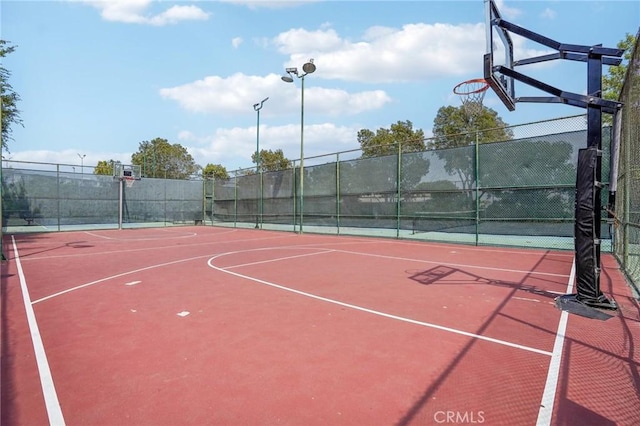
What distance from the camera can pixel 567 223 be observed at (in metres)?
11.8

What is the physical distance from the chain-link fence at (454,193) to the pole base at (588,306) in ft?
22.8

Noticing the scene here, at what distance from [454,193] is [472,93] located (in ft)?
13.2

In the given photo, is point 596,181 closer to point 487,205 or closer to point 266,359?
point 266,359

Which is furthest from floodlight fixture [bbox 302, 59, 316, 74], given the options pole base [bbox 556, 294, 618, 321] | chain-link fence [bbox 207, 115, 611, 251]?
pole base [bbox 556, 294, 618, 321]

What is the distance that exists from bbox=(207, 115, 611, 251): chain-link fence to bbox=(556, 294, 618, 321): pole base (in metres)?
6.95

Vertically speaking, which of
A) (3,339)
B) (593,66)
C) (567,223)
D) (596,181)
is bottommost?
(3,339)

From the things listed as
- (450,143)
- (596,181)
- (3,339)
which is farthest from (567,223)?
(3,339)

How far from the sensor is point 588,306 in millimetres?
5543

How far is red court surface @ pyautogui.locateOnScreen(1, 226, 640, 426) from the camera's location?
286 cm

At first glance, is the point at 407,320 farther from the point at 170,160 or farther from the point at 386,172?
the point at 170,160

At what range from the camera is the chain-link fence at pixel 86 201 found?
2117 centimetres

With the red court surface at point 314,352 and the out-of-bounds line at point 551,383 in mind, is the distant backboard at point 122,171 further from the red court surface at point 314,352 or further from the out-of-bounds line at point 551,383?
the out-of-bounds line at point 551,383

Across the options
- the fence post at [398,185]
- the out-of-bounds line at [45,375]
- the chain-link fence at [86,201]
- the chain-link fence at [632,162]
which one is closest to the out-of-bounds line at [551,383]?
the chain-link fence at [632,162]

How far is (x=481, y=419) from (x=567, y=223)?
11.5 meters
